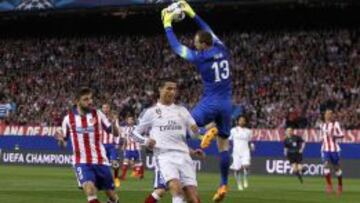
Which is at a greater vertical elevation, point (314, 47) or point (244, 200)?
point (314, 47)

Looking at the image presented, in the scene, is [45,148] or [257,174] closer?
[257,174]

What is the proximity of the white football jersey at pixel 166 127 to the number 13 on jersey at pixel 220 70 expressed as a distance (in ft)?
7.24

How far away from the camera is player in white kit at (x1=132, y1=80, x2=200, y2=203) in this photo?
13250mm

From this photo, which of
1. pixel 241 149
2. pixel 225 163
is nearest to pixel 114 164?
pixel 241 149

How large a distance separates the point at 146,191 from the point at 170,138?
36.9 feet

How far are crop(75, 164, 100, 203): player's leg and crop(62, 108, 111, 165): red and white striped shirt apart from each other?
4.1 inches

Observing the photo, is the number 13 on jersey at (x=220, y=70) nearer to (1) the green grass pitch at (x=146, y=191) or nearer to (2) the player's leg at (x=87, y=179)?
(2) the player's leg at (x=87, y=179)

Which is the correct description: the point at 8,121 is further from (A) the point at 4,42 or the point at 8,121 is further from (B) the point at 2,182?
(B) the point at 2,182

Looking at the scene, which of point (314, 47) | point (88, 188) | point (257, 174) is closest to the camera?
point (88, 188)

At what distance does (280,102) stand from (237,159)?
12.9 m

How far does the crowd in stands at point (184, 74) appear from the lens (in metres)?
40.9

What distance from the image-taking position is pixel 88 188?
48.6 feet

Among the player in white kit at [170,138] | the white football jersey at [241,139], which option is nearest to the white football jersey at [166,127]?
the player in white kit at [170,138]

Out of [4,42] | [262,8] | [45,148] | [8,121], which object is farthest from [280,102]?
[4,42]
